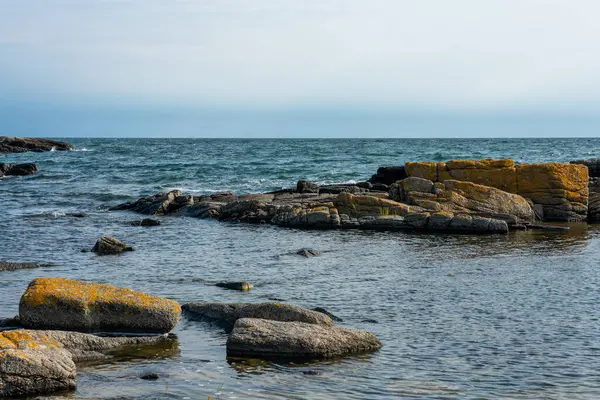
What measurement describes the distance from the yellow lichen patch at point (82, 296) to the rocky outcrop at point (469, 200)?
60.6 ft

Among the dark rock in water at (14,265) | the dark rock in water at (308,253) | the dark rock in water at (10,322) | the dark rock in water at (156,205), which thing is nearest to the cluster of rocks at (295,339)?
the dark rock in water at (10,322)

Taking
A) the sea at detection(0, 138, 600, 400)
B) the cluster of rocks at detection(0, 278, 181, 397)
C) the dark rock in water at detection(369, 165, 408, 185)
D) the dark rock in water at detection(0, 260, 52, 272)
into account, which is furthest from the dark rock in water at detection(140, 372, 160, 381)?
the dark rock in water at detection(369, 165, 408, 185)

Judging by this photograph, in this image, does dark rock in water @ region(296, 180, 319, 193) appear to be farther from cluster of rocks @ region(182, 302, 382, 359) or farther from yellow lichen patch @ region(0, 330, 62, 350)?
yellow lichen patch @ region(0, 330, 62, 350)

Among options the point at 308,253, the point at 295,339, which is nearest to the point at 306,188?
the point at 308,253

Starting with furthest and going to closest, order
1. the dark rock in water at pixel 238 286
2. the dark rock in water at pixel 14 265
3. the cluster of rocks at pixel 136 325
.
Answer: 1. the dark rock in water at pixel 14 265
2. the dark rock in water at pixel 238 286
3. the cluster of rocks at pixel 136 325

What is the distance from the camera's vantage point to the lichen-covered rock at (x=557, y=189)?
31109 millimetres

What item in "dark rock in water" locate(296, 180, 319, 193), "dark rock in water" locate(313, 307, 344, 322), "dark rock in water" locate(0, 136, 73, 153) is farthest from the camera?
"dark rock in water" locate(0, 136, 73, 153)

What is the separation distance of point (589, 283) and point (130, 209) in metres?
27.0

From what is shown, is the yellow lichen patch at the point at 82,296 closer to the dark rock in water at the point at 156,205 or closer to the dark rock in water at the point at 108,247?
the dark rock in water at the point at 108,247

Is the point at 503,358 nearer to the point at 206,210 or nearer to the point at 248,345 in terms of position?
the point at 248,345

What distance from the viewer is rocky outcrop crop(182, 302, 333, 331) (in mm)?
12383

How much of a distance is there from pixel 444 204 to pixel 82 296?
20.0 metres

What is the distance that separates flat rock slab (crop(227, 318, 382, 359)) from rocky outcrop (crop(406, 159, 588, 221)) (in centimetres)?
2233

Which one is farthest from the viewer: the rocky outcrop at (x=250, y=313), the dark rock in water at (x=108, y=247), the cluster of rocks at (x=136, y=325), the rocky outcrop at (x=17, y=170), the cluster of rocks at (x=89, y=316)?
the rocky outcrop at (x=17, y=170)
